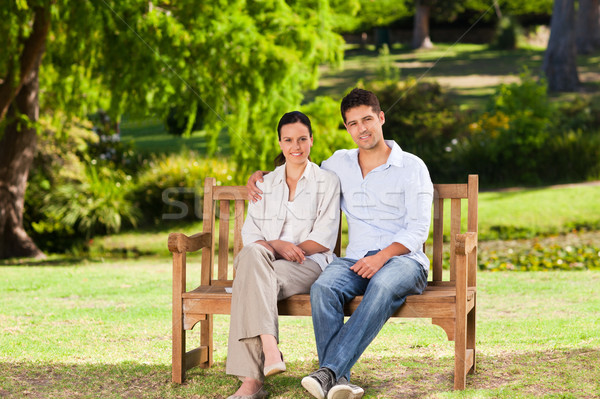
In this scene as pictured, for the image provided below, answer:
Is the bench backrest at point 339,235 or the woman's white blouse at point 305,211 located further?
the bench backrest at point 339,235

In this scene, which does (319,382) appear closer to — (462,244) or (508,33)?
(462,244)

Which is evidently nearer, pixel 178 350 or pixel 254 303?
pixel 254 303

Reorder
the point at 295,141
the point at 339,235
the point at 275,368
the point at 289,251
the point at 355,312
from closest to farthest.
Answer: the point at 275,368, the point at 355,312, the point at 289,251, the point at 295,141, the point at 339,235

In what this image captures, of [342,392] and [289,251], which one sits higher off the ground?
[289,251]

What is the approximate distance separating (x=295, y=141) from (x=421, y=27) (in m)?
25.7

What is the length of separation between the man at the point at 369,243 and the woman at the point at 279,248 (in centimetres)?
12

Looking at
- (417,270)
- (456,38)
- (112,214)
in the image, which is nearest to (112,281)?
(112,214)

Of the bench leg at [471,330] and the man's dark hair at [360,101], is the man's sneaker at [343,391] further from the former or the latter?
the man's dark hair at [360,101]

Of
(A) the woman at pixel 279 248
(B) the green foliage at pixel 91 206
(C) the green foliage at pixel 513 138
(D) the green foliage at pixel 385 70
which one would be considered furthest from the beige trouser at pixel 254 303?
(D) the green foliage at pixel 385 70

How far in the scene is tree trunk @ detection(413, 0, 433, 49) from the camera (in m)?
27.9

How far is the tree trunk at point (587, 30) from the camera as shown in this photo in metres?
25.2

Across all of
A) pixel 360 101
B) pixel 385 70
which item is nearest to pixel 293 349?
pixel 360 101

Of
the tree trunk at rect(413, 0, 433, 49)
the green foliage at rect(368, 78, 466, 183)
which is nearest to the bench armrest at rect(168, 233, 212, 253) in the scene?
the green foliage at rect(368, 78, 466, 183)

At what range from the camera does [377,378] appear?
3879 millimetres
